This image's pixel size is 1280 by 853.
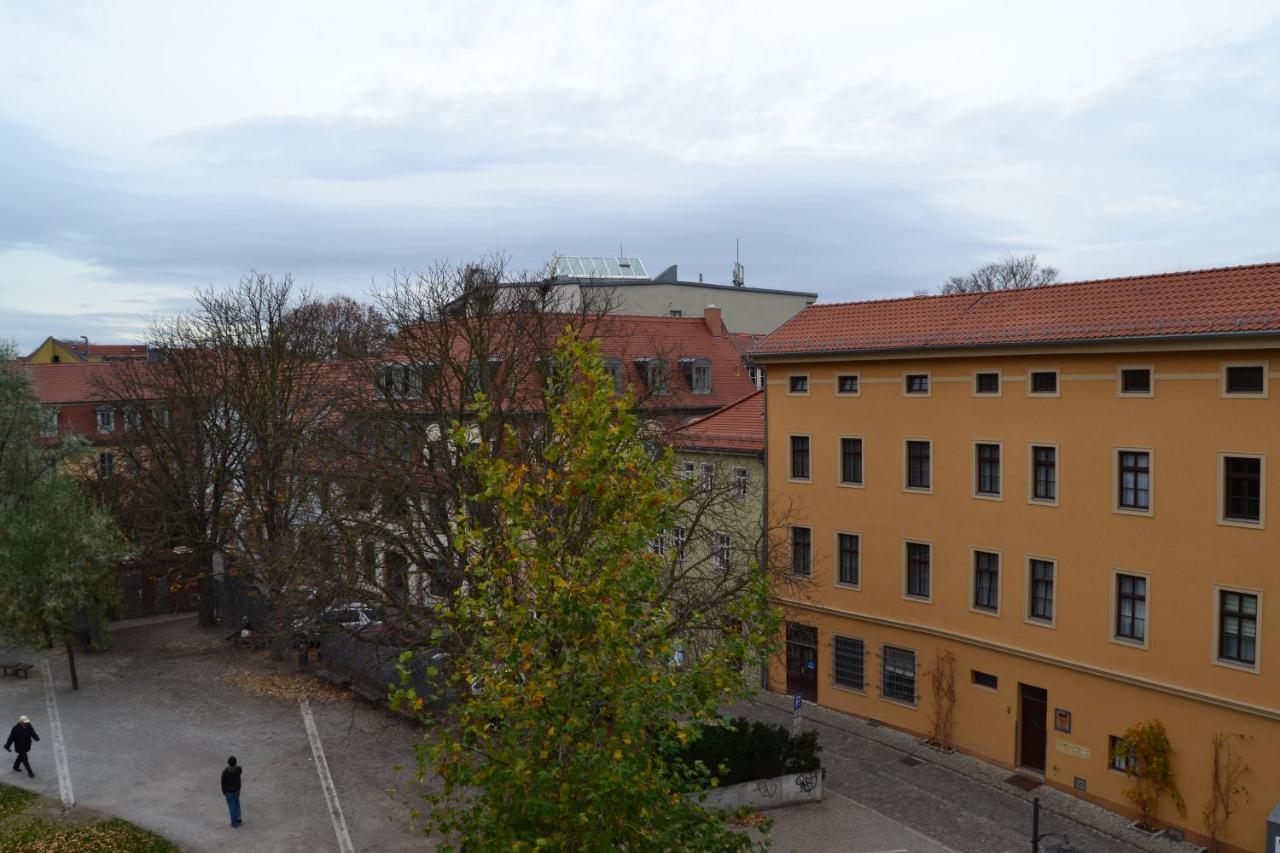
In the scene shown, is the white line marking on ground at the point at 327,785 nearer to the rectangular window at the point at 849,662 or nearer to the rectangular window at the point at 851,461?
the rectangular window at the point at 849,662

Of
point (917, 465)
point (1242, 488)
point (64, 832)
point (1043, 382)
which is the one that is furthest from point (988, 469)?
point (64, 832)

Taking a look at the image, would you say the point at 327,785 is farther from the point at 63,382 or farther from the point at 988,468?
the point at 63,382

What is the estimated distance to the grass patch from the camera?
1973cm

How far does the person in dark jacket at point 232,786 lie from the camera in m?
20.7

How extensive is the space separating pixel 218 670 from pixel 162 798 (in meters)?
11.5

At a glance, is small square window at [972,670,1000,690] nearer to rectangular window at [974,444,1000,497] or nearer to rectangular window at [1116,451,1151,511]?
rectangular window at [974,444,1000,497]

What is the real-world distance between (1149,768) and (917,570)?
7.53 meters

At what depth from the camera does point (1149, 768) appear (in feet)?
71.1

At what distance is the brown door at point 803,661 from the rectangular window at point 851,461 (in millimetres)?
4618

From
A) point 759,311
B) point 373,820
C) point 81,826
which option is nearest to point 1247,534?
point 373,820

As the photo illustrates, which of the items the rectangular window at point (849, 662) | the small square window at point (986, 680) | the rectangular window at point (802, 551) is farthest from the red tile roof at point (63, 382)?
the small square window at point (986, 680)

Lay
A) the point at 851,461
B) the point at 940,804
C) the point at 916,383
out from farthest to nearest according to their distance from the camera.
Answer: the point at 851,461, the point at 916,383, the point at 940,804

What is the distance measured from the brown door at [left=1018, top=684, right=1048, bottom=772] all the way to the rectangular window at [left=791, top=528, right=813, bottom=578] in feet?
23.1

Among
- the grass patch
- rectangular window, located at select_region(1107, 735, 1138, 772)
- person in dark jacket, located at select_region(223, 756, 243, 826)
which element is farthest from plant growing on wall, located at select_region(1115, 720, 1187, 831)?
the grass patch
